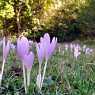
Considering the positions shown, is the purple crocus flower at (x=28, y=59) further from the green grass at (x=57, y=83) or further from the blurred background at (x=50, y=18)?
the blurred background at (x=50, y=18)

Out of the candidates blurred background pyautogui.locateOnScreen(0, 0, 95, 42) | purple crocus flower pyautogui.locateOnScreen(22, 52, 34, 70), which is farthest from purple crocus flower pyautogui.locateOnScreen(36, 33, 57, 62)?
blurred background pyautogui.locateOnScreen(0, 0, 95, 42)

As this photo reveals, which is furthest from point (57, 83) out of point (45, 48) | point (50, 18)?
point (50, 18)

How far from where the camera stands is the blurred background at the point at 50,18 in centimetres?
1580

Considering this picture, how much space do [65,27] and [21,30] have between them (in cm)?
200

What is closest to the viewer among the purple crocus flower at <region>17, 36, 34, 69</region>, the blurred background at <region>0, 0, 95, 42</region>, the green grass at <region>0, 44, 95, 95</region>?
the purple crocus flower at <region>17, 36, 34, 69</region>

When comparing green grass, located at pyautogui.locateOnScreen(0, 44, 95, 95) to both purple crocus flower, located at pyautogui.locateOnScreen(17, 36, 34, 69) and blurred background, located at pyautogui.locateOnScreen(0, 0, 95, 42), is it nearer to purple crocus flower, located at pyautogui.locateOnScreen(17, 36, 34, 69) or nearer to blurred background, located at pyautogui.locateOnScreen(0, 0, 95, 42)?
purple crocus flower, located at pyautogui.locateOnScreen(17, 36, 34, 69)

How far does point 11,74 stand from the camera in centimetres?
264

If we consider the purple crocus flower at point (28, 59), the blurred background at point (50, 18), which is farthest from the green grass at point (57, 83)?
the blurred background at point (50, 18)

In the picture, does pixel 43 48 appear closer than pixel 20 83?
Yes

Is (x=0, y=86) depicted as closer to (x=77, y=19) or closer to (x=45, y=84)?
(x=45, y=84)

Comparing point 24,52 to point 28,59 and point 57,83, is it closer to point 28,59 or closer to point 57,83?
point 28,59

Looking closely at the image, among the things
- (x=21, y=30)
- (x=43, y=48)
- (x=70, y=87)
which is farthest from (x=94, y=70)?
(x=21, y=30)

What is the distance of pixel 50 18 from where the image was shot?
16.8 m

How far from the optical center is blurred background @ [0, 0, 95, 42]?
15.8m
